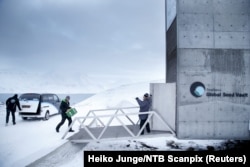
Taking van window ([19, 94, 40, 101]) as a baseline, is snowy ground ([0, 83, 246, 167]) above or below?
below

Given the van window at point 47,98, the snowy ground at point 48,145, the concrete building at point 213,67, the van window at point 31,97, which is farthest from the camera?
the van window at point 47,98

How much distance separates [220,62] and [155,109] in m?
2.90

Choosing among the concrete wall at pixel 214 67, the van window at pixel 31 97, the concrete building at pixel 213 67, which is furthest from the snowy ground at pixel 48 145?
the van window at pixel 31 97

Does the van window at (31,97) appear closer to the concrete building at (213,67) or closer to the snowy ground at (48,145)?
the snowy ground at (48,145)

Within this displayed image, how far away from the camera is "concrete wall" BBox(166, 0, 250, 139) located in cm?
668

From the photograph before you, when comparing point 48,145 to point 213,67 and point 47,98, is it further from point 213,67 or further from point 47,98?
point 47,98

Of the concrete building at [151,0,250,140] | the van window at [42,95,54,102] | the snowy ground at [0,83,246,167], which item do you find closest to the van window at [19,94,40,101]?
the van window at [42,95,54,102]

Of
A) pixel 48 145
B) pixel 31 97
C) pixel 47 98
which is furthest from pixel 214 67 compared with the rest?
pixel 31 97

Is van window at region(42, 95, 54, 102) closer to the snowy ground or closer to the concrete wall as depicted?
the snowy ground

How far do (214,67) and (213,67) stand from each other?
0.12 feet

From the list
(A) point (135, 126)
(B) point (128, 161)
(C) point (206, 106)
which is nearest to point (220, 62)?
(C) point (206, 106)

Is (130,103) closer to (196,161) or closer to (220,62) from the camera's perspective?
(220,62)

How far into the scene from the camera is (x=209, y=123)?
6660 millimetres

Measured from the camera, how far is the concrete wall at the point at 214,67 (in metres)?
6.68
